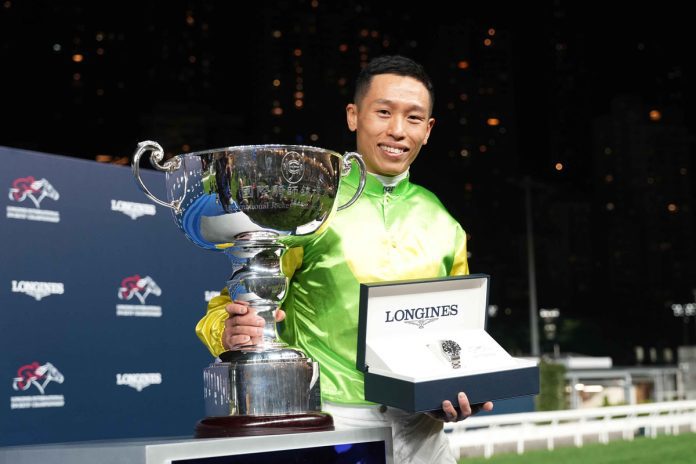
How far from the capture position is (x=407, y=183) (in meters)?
1.97

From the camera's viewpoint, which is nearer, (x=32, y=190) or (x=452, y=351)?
(x=452, y=351)

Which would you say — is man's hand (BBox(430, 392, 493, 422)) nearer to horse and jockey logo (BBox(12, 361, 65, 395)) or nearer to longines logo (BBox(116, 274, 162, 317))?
horse and jockey logo (BBox(12, 361, 65, 395))

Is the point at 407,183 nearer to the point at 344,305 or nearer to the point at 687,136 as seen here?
the point at 344,305

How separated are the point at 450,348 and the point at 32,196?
208 cm

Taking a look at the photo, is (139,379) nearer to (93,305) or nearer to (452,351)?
(93,305)

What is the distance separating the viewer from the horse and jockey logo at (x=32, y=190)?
324 centimetres

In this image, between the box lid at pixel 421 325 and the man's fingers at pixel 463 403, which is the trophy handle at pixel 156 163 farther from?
the man's fingers at pixel 463 403

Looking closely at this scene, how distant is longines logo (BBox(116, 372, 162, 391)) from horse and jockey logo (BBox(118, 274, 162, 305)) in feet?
0.88

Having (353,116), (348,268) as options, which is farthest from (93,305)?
(348,268)

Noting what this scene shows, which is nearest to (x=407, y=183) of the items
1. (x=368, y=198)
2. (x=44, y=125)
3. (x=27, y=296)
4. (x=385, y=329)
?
(x=368, y=198)

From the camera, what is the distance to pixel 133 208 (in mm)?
3666

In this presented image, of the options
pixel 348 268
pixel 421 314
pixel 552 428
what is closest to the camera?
pixel 421 314

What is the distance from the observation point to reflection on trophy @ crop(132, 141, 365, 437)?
1370 millimetres

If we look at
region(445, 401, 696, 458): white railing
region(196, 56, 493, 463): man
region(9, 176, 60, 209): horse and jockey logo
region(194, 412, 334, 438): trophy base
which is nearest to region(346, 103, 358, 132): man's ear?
region(196, 56, 493, 463): man
